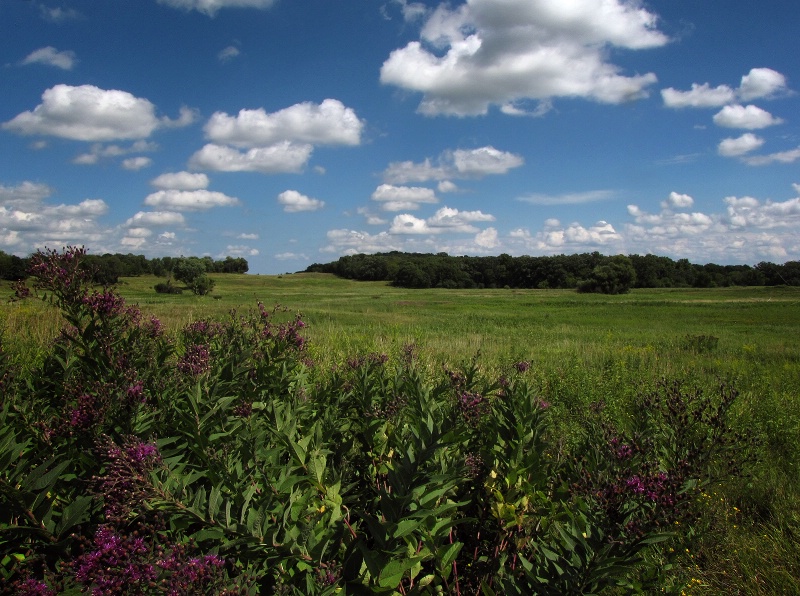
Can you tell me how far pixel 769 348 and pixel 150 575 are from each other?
24062 millimetres

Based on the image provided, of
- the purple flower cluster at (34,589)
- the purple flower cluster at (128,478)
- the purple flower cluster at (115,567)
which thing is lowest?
the purple flower cluster at (34,589)

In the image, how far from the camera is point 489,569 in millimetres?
2551

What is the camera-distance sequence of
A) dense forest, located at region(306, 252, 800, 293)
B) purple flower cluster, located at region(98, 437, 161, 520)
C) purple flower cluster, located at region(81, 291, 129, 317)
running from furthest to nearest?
dense forest, located at region(306, 252, 800, 293) → purple flower cluster, located at region(81, 291, 129, 317) → purple flower cluster, located at region(98, 437, 161, 520)

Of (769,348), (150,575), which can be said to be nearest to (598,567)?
(150,575)

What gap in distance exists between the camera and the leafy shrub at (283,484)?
1.67 metres

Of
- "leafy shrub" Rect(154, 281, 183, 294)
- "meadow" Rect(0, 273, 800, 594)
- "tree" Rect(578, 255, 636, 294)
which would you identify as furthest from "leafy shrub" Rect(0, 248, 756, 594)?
"tree" Rect(578, 255, 636, 294)

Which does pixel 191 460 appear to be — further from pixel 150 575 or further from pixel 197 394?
pixel 150 575

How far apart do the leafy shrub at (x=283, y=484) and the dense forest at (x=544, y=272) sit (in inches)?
4022

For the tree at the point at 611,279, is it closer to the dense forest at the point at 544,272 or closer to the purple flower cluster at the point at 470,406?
the dense forest at the point at 544,272

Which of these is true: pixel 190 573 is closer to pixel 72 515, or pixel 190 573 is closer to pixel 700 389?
pixel 72 515

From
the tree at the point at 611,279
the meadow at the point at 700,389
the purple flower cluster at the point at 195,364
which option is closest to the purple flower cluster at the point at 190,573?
the purple flower cluster at the point at 195,364

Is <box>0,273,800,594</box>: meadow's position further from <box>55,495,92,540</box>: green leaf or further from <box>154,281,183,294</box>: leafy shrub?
<box>154,281,183,294</box>: leafy shrub

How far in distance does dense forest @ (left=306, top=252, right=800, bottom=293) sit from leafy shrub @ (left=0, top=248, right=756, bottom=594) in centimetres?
10217

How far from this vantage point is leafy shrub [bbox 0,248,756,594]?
1669mm
